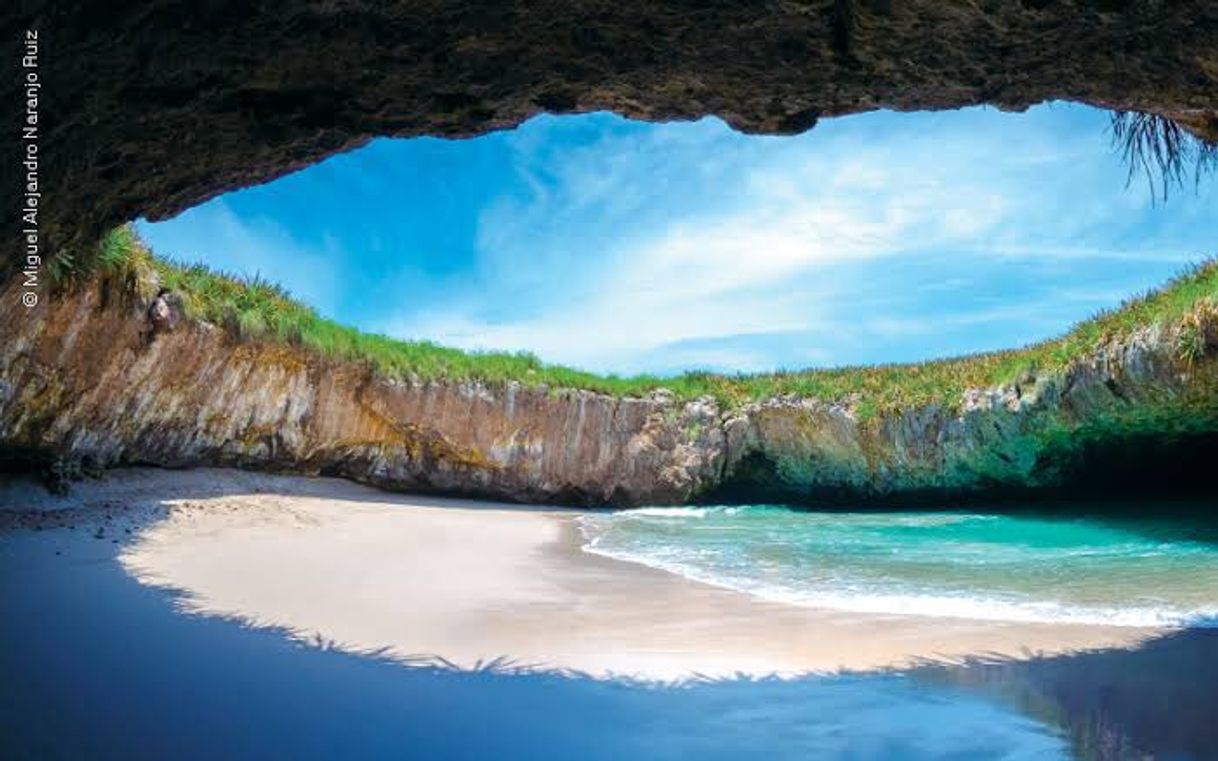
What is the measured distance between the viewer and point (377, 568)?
261 inches

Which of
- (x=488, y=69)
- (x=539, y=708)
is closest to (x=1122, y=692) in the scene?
(x=539, y=708)

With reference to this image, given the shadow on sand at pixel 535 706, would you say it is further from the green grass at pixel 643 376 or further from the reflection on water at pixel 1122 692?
the green grass at pixel 643 376

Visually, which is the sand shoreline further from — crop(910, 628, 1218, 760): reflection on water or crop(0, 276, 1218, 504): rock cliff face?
crop(0, 276, 1218, 504): rock cliff face

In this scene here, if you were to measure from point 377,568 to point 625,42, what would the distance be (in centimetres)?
510

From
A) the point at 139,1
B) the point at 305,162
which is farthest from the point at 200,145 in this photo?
the point at 139,1

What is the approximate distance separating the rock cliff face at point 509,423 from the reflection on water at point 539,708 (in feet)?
15.1

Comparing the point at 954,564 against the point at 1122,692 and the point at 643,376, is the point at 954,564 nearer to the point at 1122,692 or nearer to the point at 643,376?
the point at 1122,692

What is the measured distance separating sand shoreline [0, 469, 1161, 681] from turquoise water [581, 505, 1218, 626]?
0.47 meters

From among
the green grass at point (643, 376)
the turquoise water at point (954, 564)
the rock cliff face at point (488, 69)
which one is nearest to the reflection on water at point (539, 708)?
the turquoise water at point (954, 564)

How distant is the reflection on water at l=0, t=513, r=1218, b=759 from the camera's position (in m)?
2.85

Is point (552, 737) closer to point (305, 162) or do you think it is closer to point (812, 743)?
point (812, 743)

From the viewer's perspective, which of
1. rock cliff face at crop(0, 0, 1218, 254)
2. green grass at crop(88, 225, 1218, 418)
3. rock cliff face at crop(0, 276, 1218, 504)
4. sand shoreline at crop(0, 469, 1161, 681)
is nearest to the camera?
rock cliff face at crop(0, 0, 1218, 254)

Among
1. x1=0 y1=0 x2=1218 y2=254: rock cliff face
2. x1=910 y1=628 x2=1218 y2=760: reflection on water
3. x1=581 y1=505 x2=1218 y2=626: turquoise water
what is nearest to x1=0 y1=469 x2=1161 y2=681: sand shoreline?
x1=910 y1=628 x2=1218 y2=760: reflection on water

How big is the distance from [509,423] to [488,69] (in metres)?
12.6
